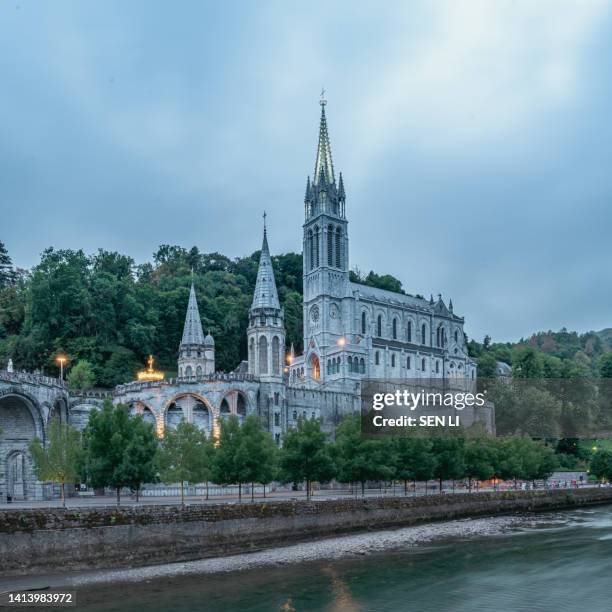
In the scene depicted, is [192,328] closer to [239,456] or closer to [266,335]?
[266,335]

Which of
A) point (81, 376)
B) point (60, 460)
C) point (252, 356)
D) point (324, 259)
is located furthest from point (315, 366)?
point (60, 460)

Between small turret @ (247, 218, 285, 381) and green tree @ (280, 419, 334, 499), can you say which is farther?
small turret @ (247, 218, 285, 381)

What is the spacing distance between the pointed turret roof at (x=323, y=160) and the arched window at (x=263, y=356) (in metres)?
54.7

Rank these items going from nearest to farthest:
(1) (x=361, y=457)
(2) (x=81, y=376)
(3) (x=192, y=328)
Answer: (1) (x=361, y=457) < (2) (x=81, y=376) < (3) (x=192, y=328)

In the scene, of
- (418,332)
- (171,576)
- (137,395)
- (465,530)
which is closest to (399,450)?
(465,530)

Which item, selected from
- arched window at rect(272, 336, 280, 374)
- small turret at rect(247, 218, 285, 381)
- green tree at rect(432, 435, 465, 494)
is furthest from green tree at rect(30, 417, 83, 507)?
arched window at rect(272, 336, 280, 374)

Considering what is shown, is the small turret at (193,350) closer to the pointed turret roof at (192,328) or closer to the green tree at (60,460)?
the pointed turret roof at (192,328)

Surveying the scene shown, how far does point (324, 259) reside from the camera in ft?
440

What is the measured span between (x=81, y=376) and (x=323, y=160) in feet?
194

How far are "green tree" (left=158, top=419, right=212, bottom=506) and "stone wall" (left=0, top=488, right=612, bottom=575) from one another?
1077 centimetres

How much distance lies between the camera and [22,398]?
207 feet

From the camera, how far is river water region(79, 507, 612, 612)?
1351 inches

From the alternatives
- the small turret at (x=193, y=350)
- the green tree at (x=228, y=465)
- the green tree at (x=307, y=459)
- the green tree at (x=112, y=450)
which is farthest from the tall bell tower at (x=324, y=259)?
the green tree at (x=112, y=450)

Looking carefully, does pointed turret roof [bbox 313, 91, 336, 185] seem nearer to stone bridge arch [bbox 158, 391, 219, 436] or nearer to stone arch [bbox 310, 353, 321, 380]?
stone arch [bbox 310, 353, 321, 380]
